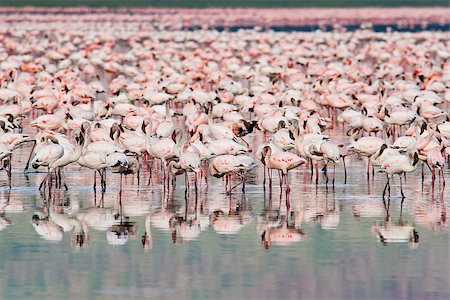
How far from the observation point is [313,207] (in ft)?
55.7

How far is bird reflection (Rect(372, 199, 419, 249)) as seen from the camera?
1477 centimetres

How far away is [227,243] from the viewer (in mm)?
14602

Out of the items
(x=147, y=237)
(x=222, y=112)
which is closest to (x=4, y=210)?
Result: (x=147, y=237)

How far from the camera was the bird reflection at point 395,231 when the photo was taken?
14773 millimetres

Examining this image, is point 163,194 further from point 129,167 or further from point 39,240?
point 39,240

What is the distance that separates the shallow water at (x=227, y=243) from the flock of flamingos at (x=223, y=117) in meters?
0.39

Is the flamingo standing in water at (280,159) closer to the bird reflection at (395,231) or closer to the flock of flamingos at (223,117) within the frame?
the flock of flamingos at (223,117)

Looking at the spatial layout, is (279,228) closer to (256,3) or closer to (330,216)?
(330,216)

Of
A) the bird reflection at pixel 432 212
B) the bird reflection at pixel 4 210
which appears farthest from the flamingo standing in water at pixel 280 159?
the bird reflection at pixel 4 210

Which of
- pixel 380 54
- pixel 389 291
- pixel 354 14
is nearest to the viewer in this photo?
pixel 389 291

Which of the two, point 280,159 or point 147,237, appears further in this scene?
point 280,159

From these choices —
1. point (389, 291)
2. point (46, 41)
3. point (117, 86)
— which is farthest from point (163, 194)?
point (46, 41)

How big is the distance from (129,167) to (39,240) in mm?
3317

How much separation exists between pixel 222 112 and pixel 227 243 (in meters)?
10.6
